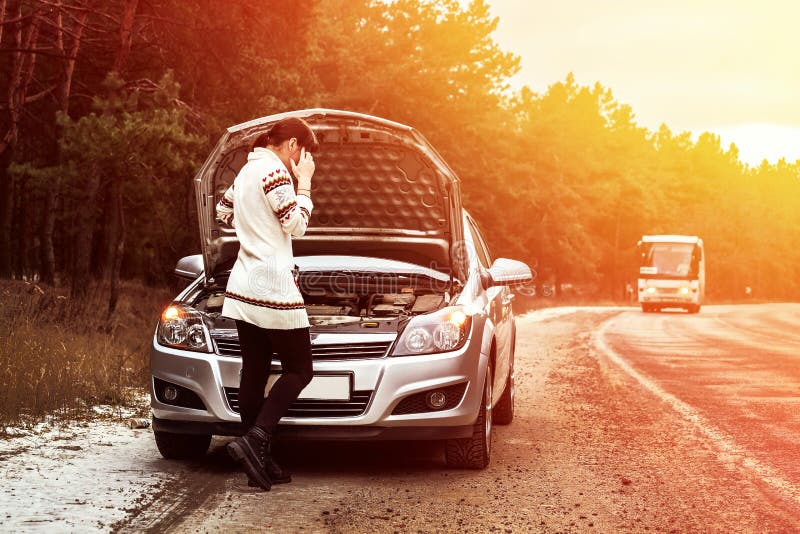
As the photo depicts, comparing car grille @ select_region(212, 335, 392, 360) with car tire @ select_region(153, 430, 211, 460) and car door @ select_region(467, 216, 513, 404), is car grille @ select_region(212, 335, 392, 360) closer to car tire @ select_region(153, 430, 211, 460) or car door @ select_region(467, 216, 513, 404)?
car tire @ select_region(153, 430, 211, 460)

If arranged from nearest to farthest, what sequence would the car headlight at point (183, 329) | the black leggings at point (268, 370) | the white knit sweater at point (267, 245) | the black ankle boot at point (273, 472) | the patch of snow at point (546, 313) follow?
1. the white knit sweater at point (267, 245)
2. the black leggings at point (268, 370)
3. the black ankle boot at point (273, 472)
4. the car headlight at point (183, 329)
5. the patch of snow at point (546, 313)

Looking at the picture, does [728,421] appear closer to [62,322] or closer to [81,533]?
[81,533]

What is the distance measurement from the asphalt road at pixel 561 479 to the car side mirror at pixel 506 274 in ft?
3.81

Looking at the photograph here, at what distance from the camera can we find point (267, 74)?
2153 centimetres

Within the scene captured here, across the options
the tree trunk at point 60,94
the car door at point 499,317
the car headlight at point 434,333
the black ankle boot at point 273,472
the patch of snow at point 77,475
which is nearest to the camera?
the patch of snow at point 77,475

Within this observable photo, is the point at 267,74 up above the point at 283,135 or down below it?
above

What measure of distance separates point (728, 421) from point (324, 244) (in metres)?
3.77

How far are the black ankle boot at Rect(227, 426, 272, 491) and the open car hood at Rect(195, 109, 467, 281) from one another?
188cm

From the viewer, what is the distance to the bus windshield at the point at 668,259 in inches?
1747

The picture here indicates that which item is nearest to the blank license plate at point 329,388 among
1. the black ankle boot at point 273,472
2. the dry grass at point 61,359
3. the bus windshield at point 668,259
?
the black ankle boot at point 273,472

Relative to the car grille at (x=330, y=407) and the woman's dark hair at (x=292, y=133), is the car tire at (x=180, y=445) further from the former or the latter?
the woman's dark hair at (x=292, y=133)

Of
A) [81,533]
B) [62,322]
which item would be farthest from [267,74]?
[81,533]

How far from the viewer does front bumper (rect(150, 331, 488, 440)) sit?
620 centimetres

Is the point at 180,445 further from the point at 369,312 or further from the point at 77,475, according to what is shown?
the point at 369,312
